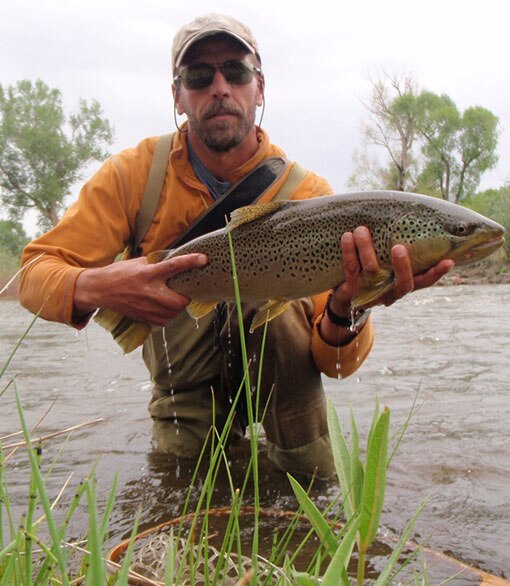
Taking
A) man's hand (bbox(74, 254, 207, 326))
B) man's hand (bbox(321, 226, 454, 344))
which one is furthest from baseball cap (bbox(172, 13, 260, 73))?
man's hand (bbox(321, 226, 454, 344))

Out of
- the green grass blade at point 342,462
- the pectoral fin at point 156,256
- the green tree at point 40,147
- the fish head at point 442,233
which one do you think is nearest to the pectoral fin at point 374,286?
the fish head at point 442,233

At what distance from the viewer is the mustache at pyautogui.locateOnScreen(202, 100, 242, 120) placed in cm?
352

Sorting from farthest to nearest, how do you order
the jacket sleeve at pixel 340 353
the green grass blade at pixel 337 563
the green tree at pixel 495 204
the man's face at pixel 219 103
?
the green tree at pixel 495 204, the man's face at pixel 219 103, the jacket sleeve at pixel 340 353, the green grass blade at pixel 337 563

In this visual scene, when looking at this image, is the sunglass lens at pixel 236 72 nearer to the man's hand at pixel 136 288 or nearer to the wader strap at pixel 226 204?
the wader strap at pixel 226 204

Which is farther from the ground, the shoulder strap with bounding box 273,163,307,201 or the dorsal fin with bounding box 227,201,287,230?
the shoulder strap with bounding box 273,163,307,201

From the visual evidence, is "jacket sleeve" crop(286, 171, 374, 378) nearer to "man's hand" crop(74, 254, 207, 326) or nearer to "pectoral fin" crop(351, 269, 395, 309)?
"pectoral fin" crop(351, 269, 395, 309)

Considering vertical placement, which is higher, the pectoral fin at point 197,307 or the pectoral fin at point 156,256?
the pectoral fin at point 156,256

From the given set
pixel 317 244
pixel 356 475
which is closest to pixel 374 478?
pixel 356 475

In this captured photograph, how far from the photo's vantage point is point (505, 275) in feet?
86.8

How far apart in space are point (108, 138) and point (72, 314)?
134 feet

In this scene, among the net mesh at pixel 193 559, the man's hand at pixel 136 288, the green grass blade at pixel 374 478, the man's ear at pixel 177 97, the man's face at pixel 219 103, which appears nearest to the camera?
the green grass blade at pixel 374 478

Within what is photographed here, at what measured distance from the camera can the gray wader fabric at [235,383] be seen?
3.42m

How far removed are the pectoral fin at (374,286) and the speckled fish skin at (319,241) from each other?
0.04 m

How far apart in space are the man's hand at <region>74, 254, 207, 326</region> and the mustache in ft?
3.35
